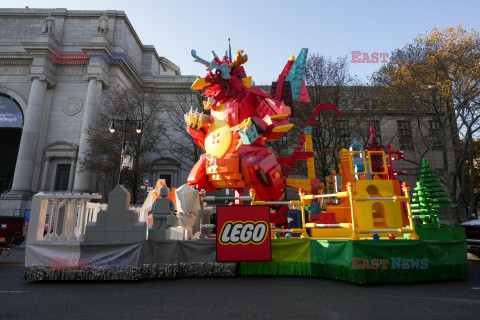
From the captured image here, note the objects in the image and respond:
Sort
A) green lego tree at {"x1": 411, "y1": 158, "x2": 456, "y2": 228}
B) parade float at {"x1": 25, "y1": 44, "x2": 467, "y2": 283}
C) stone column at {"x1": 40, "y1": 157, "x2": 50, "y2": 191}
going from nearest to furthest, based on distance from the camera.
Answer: parade float at {"x1": 25, "y1": 44, "x2": 467, "y2": 283}, green lego tree at {"x1": 411, "y1": 158, "x2": 456, "y2": 228}, stone column at {"x1": 40, "y1": 157, "x2": 50, "y2": 191}

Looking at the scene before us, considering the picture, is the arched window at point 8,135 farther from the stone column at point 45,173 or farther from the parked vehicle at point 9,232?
the parked vehicle at point 9,232

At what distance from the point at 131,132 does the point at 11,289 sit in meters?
16.4

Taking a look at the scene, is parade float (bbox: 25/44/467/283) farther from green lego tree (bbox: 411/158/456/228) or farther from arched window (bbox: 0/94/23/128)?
arched window (bbox: 0/94/23/128)

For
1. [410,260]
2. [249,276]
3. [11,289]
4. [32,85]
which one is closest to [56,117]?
[32,85]

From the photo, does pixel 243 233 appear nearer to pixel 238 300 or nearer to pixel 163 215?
pixel 238 300


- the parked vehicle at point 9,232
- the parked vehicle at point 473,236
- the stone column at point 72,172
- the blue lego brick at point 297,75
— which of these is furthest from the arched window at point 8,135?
the parked vehicle at point 473,236

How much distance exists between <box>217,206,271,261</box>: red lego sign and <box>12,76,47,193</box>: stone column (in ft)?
77.8

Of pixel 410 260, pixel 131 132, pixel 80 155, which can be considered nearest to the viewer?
pixel 410 260

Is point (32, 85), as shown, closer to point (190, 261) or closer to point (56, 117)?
point (56, 117)

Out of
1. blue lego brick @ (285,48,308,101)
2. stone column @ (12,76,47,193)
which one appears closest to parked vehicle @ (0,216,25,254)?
blue lego brick @ (285,48,308,101)

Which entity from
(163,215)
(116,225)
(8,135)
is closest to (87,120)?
(8,135)

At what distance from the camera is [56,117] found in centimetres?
2433

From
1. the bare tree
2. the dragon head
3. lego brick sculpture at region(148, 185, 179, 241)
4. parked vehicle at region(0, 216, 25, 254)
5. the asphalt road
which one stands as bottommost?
the asphalt road

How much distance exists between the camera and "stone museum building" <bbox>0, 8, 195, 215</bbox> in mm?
22797
